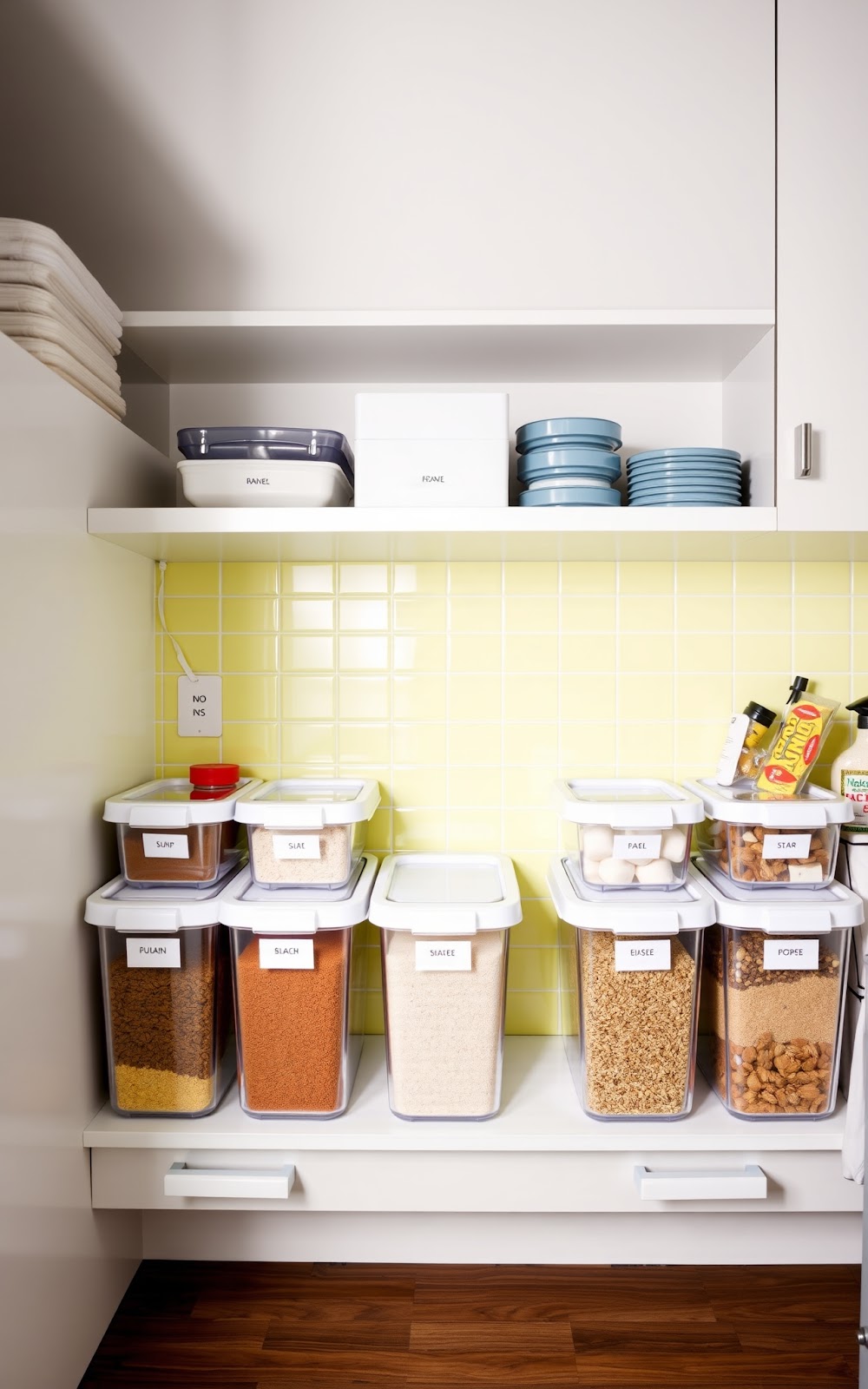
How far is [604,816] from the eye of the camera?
50.5 inches

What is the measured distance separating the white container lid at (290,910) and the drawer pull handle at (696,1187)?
0.55 m

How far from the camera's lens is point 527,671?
159 centimetres

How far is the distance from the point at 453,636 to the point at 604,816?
475mm

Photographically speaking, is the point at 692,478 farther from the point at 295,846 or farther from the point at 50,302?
the point at 50,302

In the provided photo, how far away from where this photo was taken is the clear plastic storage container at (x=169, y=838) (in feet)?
4.22

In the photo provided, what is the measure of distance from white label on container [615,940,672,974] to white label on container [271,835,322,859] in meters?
0.47

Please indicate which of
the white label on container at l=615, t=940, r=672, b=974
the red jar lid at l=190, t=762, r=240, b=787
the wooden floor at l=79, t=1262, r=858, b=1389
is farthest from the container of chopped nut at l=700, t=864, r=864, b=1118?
the red jar lid at l=190, t=762, r=240, b=787

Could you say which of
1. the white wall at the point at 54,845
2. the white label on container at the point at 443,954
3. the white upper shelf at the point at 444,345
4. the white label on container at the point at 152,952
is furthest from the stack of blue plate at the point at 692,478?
the white label on container at the point at 152,952

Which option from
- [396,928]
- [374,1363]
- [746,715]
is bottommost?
[374,1363]

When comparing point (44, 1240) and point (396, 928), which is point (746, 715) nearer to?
point (396, 928)

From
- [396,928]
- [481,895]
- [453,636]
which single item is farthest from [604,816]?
[453,636]

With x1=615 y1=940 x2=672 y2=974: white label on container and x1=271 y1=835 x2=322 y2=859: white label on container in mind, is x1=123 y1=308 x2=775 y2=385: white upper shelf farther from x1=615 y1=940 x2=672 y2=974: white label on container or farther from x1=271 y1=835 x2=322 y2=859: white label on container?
x1=615 y1=940 x2=672 y2=974: white label on container

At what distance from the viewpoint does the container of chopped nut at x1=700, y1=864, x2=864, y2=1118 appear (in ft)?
4.18

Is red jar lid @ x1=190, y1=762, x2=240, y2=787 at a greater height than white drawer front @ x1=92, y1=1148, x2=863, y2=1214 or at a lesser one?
greater
